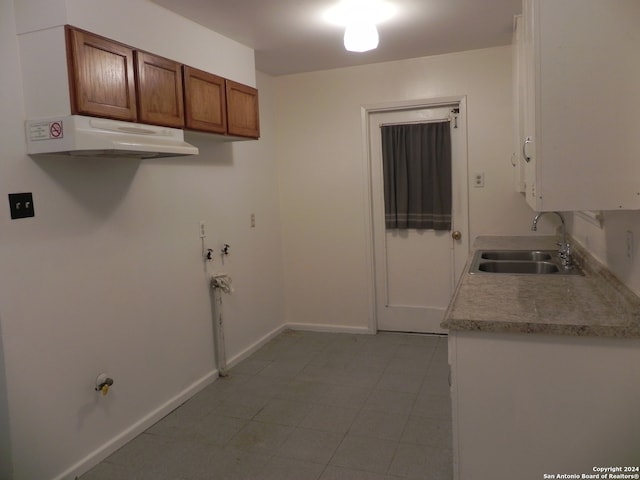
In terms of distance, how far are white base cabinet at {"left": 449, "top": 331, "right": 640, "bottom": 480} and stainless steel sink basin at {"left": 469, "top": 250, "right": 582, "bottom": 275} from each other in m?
1.00

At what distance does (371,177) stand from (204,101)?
192 centimetres

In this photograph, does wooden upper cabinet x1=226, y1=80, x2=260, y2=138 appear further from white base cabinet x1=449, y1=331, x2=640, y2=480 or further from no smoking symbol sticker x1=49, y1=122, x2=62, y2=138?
white base cabinet x1=449, y1=331, x2=640, y2=480

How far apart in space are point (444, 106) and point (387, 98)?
1.62 ft

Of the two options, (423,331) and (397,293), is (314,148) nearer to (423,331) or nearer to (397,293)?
(397,293)

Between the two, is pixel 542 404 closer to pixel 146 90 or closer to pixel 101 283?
pixel 101 283

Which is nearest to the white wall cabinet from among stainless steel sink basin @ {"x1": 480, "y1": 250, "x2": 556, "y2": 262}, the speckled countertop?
the speckled countertop

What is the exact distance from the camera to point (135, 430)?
281 cm

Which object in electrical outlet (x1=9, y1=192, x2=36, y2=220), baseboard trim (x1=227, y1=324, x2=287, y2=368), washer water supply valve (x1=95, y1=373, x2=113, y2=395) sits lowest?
baseboard trim (x1=227, y1=324, x2=287, y2=368)

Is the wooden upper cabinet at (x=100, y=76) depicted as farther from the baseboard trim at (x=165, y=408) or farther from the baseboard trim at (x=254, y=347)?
the baseboard trim at (x=254, y=347)

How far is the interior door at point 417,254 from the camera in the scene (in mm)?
4246

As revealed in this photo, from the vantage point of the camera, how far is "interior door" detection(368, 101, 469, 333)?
4246 mm

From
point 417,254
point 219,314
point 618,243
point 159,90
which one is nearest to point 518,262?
point 618,243

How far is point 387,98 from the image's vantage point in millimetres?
4312

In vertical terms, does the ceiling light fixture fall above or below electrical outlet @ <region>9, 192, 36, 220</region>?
above
